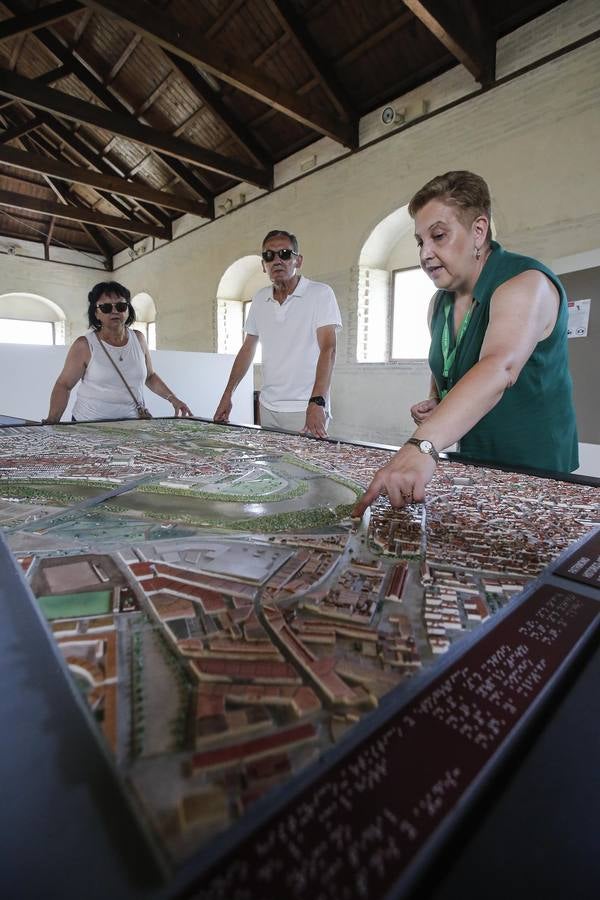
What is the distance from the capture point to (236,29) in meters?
5.50

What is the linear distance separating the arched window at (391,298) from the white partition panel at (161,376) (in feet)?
5.76

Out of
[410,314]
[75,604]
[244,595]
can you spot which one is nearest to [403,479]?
[244,595]

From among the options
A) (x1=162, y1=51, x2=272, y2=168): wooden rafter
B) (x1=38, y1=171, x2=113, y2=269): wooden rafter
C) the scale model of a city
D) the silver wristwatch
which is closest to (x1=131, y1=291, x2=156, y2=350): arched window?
(x1=38, y1=171, x2=113, y2=269): wooden rafter

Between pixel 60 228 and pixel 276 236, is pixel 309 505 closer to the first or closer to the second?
pixel 276 236

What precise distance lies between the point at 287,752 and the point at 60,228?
14.4 metres

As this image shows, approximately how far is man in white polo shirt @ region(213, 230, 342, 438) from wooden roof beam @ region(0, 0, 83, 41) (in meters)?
4.94

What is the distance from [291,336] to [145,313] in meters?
10.7

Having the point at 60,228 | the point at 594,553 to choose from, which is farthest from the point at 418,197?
the point at 60,228

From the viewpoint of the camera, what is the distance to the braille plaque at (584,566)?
2.11 ft

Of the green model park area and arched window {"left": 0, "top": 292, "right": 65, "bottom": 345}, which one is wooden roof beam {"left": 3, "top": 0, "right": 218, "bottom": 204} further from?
the green model park area

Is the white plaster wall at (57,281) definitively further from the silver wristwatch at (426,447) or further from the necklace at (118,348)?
the silver wristwatch at (426,447)

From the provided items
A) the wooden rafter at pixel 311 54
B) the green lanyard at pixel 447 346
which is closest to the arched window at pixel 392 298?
the wooden rafter at pixel 311 54

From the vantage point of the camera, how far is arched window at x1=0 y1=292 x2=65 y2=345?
1217cm

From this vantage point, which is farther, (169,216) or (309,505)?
(169,216)
